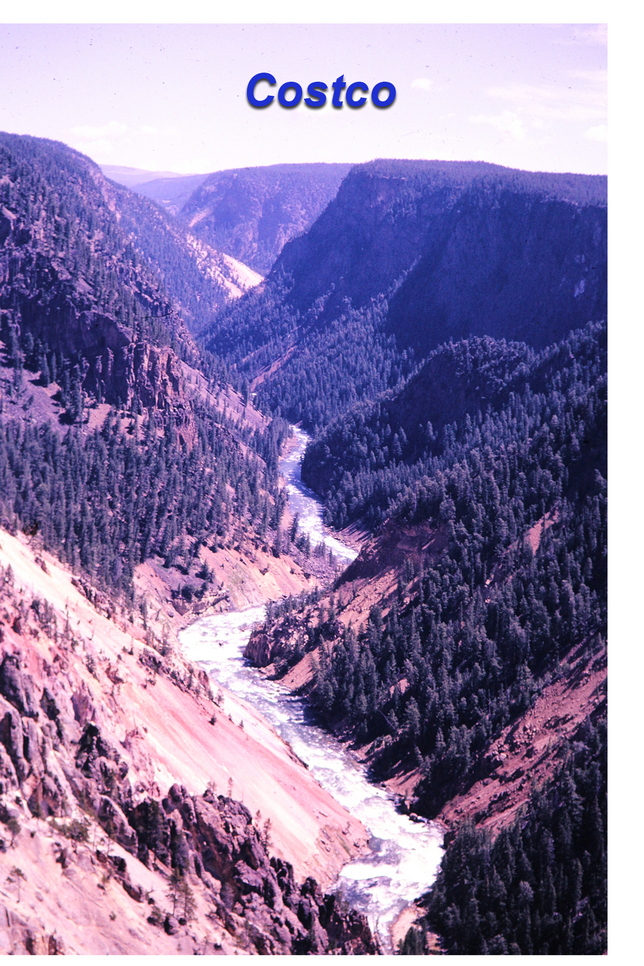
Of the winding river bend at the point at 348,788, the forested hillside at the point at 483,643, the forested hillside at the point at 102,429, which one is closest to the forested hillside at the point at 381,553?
the forested hillside at the point at 483,643

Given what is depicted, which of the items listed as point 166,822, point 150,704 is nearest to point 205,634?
point 150,704

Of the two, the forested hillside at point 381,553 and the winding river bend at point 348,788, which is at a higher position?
the forested hillside at point 381,553

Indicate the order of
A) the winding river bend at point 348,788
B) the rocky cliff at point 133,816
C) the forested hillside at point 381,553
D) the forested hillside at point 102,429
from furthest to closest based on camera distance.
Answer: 1. the forested hillside at point 102,429
2. the winding river bend at point 348,788
3. the forested hillside at point 381,553
4. the rocky cliff at point 133,816

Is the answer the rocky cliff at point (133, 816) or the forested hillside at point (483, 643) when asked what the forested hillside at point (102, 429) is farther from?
the rocky cliff at point (133, 816)

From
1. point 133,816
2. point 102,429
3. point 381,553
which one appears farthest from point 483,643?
point 102,429

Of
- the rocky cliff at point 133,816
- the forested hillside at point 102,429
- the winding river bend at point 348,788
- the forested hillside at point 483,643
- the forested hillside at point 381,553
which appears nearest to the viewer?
the rocky cliff at point 133,816

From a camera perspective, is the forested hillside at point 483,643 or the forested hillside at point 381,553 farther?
the forested hillside at point 483,643

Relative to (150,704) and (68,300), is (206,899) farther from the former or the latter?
(68,300)

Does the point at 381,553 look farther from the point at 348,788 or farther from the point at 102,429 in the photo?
the point at 102,429
